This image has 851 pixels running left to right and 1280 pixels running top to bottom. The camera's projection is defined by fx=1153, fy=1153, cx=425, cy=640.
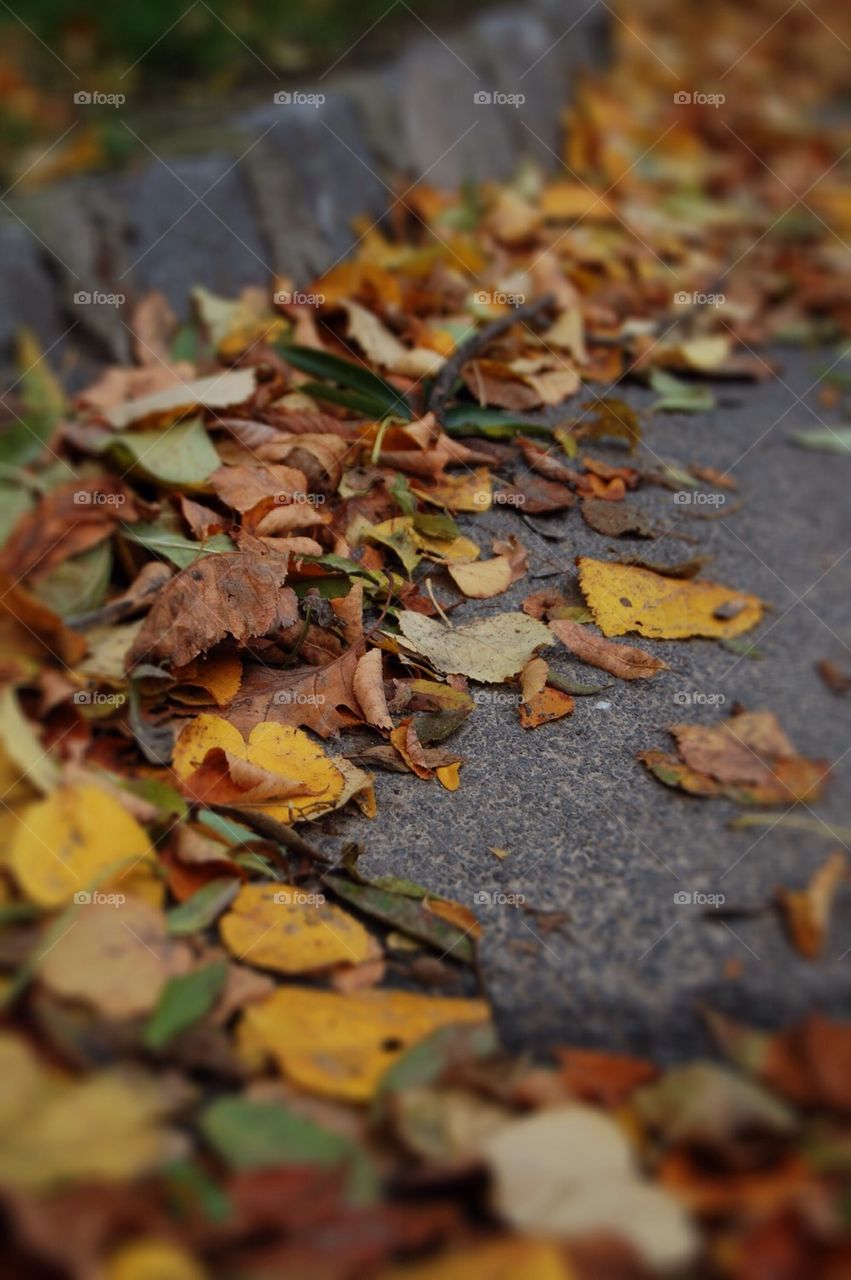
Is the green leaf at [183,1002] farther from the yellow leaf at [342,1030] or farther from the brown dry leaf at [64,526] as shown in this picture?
the brown dry leaf at [64,526]

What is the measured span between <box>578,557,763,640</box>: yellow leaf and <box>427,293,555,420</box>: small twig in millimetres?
391

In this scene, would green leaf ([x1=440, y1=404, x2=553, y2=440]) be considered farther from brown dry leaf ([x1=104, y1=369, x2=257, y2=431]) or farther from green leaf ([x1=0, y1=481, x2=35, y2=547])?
green leaf ([x1=0, y1=481, x2=35, y2=547])

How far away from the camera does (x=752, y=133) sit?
416 centimetres

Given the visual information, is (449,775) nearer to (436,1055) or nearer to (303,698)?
(303,698)

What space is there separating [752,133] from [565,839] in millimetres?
3617

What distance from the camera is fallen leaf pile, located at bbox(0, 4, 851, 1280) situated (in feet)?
3.06

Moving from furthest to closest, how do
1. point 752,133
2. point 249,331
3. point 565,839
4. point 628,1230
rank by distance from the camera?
point 752,133 → point 249,331 → point 565,839 → point 628,1230

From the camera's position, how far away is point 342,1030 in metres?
1.15

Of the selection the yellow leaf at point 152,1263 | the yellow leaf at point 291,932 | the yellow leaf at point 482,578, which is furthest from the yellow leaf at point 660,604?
the yellow leaf at point 152,1263

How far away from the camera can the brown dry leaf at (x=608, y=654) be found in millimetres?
1583

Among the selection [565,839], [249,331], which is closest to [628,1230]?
[565,839]

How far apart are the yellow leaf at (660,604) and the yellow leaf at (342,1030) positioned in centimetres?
64

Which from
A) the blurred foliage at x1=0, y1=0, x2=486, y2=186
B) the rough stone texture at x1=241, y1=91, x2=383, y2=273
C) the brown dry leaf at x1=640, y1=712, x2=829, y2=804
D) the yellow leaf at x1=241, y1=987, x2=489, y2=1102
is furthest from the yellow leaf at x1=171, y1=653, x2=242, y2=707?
the blurred foliage at x1=0, y1=0, x2=486, y2=186

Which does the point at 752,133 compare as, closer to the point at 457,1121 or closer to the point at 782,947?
the point at 782,947
